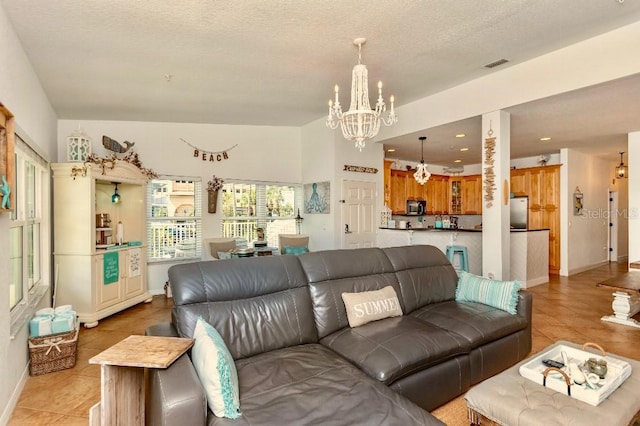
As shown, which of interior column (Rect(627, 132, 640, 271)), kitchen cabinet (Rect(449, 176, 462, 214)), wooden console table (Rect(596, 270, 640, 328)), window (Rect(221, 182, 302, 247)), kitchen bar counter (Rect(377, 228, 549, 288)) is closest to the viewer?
wooden console table (Rect(596, 270, 640, 328))

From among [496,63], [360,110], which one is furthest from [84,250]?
[496,63]

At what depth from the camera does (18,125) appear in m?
2.78

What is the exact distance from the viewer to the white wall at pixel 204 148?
5.53 meters

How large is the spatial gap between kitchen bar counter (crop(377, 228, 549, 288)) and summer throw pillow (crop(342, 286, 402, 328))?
3282 millimetres

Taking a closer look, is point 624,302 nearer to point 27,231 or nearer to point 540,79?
point 540,79

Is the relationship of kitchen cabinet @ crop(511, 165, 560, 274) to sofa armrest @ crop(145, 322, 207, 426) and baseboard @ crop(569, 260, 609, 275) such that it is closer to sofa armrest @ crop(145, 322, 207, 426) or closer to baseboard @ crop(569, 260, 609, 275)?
baseboard @ crop(569, 260, 609, 275)

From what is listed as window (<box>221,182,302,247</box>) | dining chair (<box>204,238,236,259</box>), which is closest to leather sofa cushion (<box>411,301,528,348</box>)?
dining chair (<box>204,238,236,259</box>)

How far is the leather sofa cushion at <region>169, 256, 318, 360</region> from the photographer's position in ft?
7.09

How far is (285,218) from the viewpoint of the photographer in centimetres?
686

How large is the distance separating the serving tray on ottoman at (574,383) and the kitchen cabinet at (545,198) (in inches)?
233

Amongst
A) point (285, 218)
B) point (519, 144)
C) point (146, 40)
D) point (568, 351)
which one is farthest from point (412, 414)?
point (519, 144)

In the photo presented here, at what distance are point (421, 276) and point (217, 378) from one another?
2.27m

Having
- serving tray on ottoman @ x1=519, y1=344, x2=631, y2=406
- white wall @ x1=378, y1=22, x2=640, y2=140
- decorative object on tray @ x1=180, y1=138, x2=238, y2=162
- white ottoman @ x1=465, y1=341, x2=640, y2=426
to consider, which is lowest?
white ottoman @ x1=465, y1=341, x2=640, y2=426

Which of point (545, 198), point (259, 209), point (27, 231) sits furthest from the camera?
point (545, 198)
